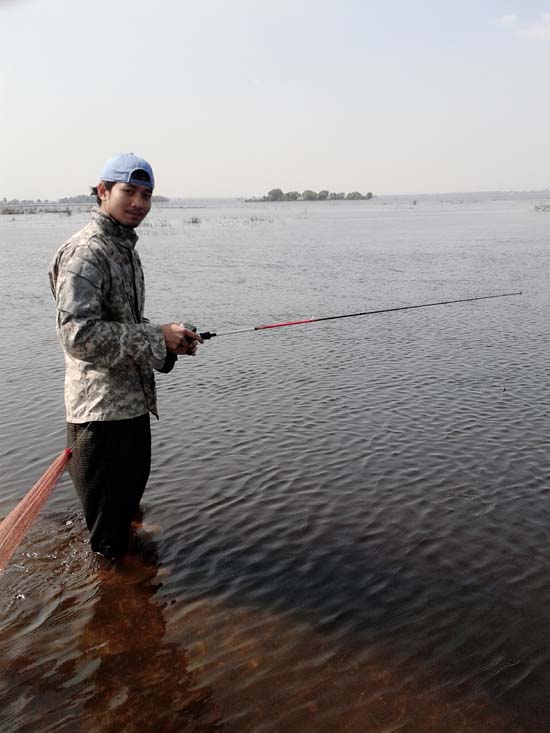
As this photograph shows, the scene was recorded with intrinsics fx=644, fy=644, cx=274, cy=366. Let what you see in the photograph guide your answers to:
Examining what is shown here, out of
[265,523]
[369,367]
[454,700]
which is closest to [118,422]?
[265,523]

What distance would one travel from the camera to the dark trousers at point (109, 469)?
14.6ft

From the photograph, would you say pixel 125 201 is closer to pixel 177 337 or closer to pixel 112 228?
pixel 112 228

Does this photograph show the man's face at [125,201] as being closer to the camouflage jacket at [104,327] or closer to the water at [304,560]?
the camouflage jacket at [104,327]

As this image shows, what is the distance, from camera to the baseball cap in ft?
13.7

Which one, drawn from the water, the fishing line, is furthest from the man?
the water

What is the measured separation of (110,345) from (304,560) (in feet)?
8.31

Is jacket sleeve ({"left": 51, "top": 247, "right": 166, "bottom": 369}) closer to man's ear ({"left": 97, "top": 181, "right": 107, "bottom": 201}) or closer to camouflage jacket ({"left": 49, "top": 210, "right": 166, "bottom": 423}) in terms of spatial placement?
camouflage jacket ({"left": 49, "top": 210, "right": 166, "bottom": 423})

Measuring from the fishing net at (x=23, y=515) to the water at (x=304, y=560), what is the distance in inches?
18.7

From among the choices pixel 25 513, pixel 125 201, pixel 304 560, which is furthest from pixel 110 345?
pixel 304 560

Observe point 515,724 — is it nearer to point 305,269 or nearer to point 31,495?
point 31,495

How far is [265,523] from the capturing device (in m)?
5.95

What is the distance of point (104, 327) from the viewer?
4.04 metres

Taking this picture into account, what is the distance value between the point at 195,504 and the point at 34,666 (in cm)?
242

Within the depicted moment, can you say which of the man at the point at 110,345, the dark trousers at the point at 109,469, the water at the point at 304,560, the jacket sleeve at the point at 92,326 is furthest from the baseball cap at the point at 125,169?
the water at the point at 304,560
